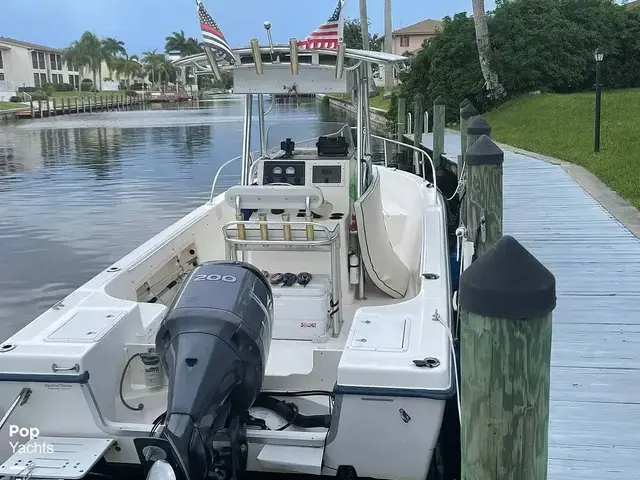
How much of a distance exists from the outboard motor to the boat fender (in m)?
1.88

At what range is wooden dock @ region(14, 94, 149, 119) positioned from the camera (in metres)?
49.2

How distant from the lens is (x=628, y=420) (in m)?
3.58

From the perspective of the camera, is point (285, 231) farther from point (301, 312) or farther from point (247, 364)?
point (247, 364)

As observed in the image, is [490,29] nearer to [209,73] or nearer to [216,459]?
[209,73]

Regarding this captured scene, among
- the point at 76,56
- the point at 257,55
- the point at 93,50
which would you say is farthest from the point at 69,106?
the point at 257,55

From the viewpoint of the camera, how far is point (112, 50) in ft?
331

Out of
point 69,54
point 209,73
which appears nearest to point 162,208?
point 209,73

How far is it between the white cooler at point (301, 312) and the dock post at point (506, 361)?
2.48m

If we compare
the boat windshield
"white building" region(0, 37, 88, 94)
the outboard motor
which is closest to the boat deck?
the outboard motor

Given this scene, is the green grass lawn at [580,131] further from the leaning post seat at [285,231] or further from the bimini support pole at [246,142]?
the leaning post seat at [285,231]

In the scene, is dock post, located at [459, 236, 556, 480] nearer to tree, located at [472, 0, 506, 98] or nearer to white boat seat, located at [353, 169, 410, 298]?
white boat seat, located at [353, 169, 410, 298]

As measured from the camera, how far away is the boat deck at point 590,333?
11.0 ft

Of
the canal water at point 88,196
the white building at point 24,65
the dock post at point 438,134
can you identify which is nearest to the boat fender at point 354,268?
the canal water at point 88,196

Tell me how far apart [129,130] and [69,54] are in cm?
6209
